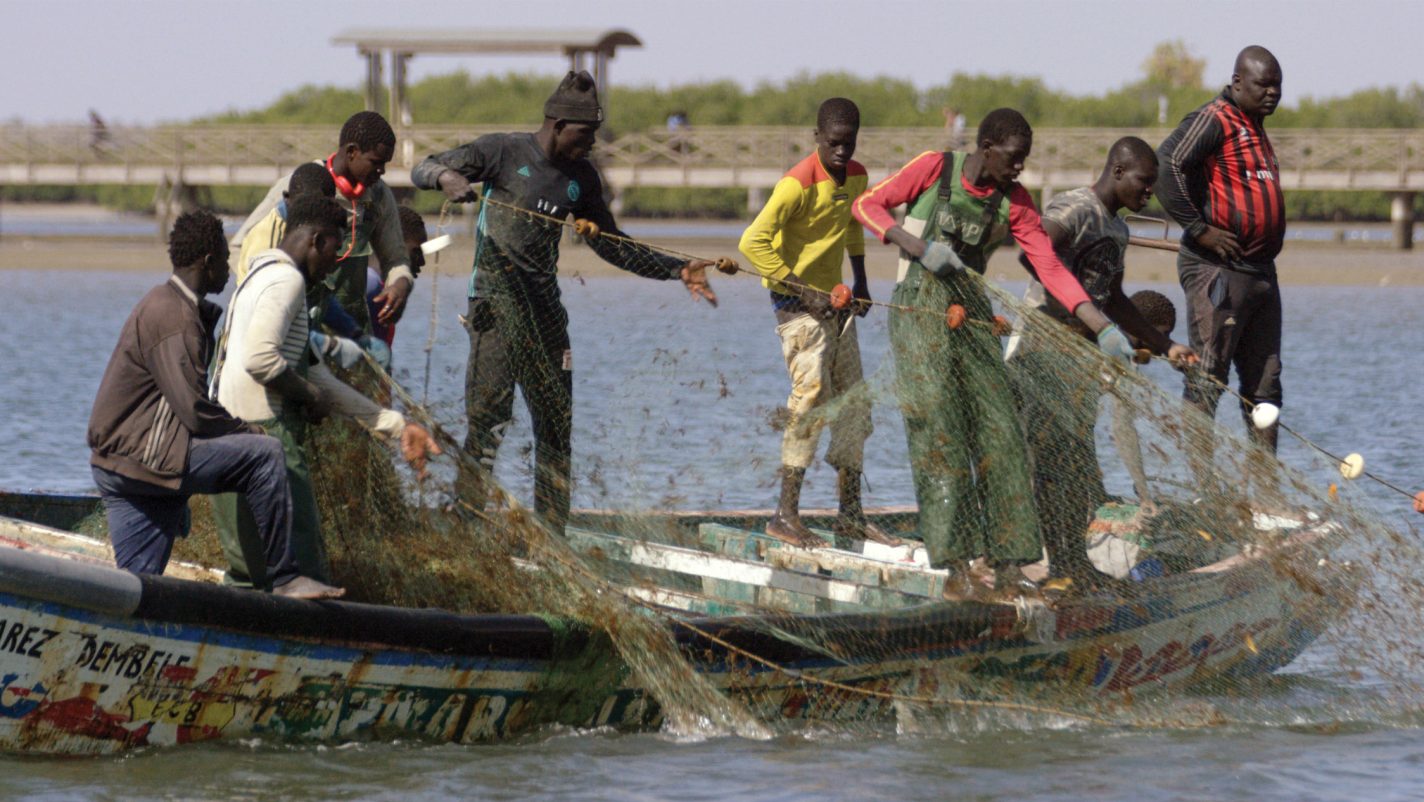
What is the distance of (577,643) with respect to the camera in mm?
6617

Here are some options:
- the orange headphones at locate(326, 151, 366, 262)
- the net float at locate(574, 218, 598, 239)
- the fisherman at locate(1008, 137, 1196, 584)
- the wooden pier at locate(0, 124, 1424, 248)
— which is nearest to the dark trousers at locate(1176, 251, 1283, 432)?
the fisherman at locate(1008, 137, 1196, 584)

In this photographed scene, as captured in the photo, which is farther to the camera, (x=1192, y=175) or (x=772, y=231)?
→ (x=1192, y=175)

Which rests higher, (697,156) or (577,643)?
(697,156)

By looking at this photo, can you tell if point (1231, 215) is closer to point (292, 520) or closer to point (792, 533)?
point (792, 533)

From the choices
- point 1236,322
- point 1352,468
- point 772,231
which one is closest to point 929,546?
point 772,231

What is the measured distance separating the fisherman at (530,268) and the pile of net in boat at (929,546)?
21 mm

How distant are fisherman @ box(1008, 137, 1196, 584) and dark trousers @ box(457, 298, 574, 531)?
1.91m

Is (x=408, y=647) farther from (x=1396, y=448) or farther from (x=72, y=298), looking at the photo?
(x=72, y=298)

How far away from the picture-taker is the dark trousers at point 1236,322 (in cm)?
877

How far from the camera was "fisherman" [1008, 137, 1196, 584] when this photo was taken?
729 cm

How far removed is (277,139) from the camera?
37.1m

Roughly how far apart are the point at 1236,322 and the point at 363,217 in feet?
13.0

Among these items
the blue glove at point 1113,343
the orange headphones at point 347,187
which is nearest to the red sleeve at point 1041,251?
the blue glove at point 1113,343

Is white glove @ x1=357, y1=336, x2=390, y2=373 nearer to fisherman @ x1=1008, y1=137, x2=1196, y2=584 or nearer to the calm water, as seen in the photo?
the calm water
